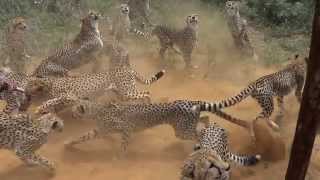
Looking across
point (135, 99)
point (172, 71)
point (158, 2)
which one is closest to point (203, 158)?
point (135, 99)

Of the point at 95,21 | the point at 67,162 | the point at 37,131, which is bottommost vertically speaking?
the point at 67,162

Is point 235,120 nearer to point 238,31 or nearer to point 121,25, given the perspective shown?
point 238,31

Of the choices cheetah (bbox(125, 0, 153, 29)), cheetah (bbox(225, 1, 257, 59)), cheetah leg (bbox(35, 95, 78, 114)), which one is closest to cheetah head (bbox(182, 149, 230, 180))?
cheetah leg (bbox(35, 95, 78, 114))

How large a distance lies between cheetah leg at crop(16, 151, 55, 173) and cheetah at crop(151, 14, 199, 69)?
3.82 metres

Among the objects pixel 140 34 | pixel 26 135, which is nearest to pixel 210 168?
pixel 26 135

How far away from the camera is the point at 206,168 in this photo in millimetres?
6246

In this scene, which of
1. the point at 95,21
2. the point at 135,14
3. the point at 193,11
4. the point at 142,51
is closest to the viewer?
the point at 95,21

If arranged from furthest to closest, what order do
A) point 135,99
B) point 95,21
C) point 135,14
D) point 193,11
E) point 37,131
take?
point 193,11
point 135,14
point 95,21
point 135,99
point 37,131

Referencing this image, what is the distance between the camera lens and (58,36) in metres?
11.8

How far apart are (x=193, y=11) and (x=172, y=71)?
124 inches

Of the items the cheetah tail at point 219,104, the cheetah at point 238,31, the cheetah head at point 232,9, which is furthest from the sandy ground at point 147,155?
the cheetah head at point 232,9

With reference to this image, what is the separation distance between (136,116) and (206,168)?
1838 millimetres

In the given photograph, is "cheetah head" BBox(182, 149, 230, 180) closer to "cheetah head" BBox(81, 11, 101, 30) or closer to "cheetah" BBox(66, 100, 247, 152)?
"cheetah" BBox(66, 100, 247, 152)

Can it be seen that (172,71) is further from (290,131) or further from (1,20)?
(1,20)
